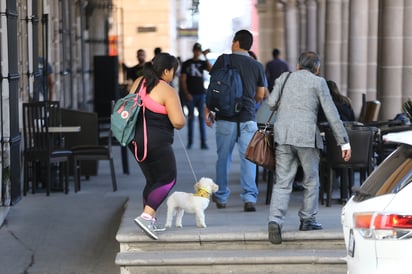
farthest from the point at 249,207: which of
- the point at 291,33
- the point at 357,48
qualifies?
the point at 291,33

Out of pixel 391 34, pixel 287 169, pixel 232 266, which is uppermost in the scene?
pixel 391 34

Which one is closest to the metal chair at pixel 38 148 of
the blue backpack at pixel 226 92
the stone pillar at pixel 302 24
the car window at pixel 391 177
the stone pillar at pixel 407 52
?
the blue backpack at pixel 226 92

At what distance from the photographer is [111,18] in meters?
32.2

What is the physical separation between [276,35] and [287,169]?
1212 inches

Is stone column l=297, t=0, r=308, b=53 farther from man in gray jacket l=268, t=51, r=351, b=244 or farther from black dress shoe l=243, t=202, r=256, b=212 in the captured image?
man in gray jacket l=268, t=51, r=351, b=244

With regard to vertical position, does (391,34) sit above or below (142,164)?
above

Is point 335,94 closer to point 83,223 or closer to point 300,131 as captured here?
point 83,223

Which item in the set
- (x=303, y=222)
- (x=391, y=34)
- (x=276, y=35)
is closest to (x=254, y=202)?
(x=303, y=222)

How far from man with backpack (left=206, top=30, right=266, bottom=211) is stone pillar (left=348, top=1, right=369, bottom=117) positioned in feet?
35.8

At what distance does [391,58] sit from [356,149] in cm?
440

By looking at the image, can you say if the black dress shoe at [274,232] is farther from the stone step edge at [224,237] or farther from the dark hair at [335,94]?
the dark hair at [335,94]

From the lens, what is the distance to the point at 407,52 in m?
14.8

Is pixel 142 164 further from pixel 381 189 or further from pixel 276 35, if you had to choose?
pixel 276 35

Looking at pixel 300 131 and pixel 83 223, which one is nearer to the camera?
pixel 300 131
